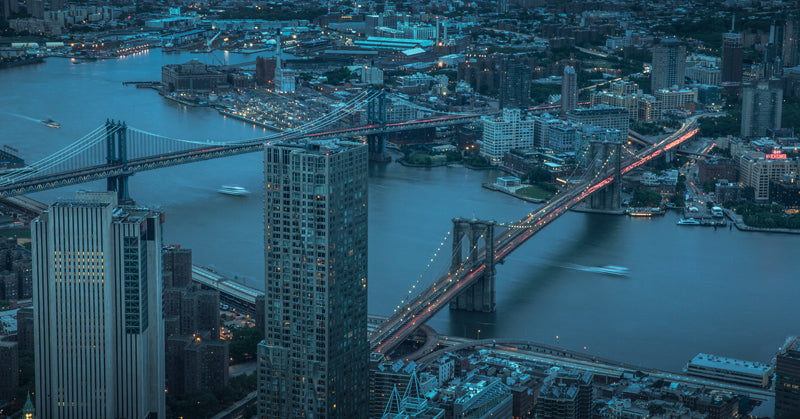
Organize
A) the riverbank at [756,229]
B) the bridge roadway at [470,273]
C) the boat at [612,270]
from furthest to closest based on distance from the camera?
1. the riverbank at [756,229]
2. the boat at [612,270]
3. the bridge roadway at [470,273]

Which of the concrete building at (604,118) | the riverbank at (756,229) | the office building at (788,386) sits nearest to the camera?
the office building at (788,386)

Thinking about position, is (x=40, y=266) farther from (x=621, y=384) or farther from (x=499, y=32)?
A: (x=499, y=32)

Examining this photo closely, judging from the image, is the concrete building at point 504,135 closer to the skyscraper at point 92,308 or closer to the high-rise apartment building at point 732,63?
the high-rise apartment building at point 732,63

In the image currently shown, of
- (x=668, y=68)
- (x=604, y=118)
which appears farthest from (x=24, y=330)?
(x=668, y=68)

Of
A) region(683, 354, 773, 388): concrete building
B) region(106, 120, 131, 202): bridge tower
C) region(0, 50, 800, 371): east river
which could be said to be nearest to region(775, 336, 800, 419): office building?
region(683, 354, 773, 388): concrete building

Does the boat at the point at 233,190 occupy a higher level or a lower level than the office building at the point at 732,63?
lower

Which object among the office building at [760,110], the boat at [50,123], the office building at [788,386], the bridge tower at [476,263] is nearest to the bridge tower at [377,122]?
the boat at [50,123]

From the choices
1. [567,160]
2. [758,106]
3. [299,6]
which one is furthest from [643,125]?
[299,6]
